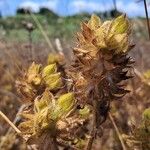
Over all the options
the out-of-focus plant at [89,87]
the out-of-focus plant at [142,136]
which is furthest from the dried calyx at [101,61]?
the out-of-focus plant at [142,136]

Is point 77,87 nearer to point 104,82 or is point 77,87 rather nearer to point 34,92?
A: point 104,82

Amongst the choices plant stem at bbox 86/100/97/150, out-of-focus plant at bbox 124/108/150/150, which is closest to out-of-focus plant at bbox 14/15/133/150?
plant stem at bbox 86/100/97/150

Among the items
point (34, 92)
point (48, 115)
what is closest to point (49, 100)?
point (48, 115)

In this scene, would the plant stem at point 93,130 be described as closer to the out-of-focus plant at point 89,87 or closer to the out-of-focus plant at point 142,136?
the out-of-focus plant at point 89,87

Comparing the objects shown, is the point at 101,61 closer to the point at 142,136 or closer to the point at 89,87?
the point at 89,87

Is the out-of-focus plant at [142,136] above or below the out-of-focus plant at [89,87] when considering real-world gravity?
below

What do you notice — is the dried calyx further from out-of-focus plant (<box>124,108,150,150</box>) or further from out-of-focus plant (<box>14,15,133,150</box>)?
out-of-focus plant (<box>124,108,150,150</box>)

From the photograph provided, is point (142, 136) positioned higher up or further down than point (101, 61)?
further down

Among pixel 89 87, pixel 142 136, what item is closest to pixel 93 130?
pixel 89 87
